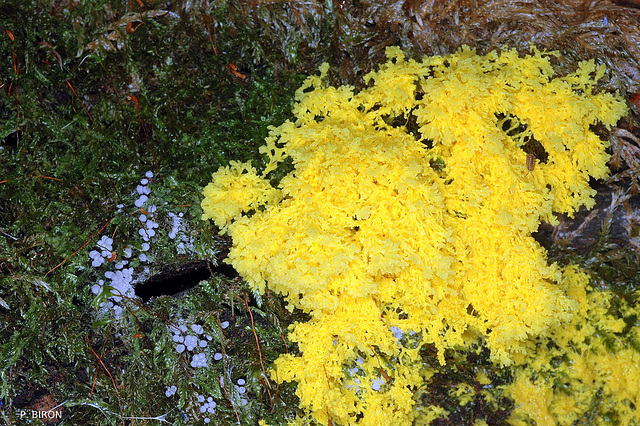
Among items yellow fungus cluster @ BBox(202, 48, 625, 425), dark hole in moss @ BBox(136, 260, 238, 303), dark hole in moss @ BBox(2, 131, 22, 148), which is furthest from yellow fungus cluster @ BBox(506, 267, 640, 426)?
dark hole in moss @ BBox(2, 131, 22, 148)

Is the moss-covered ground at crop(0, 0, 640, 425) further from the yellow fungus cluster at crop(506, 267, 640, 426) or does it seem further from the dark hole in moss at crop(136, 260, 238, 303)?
the yellow fungus cluster at crop(506, 267, 640, 426)

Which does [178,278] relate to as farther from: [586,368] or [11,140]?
[586,368]

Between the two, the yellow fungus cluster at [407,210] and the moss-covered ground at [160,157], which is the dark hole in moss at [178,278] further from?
the yellow fungus cluster at [407,210]

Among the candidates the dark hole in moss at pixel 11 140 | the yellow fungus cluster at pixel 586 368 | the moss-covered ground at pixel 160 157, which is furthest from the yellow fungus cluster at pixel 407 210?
the dark hole in moss at pixel 11 140

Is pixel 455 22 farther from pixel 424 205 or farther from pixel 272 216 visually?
pixel 272 216

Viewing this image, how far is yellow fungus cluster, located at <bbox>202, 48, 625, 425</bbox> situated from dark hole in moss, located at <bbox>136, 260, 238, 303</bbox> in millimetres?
269

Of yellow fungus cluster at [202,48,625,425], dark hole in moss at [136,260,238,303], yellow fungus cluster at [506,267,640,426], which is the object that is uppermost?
yellow fungus cluster at [202,48,625,425]

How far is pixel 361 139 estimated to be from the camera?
2311 millimetres

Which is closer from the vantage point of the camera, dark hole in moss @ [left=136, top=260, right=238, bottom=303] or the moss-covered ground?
the moss-covered ground

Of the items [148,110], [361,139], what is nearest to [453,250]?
[361,139]

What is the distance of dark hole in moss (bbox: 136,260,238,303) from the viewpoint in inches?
99.7

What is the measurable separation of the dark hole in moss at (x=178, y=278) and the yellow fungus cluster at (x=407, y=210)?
0.27 meters

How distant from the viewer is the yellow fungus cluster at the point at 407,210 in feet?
7.34

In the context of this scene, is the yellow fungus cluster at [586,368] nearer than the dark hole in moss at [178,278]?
No
